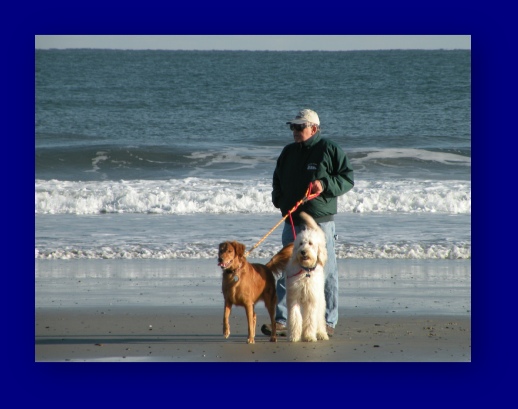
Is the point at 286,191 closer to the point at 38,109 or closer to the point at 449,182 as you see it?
the point at 449,182

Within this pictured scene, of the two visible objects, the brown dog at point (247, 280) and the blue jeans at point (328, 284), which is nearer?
the brown dog at point (247, 280)

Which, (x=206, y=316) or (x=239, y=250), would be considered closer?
(x=239, y=250)

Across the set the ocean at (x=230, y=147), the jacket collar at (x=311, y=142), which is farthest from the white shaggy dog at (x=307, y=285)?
the ocean at (x=230, y=147)

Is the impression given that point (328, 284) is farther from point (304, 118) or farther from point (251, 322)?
point (304, 118)

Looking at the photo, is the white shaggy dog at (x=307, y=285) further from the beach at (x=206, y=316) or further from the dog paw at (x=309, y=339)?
the beach at (x=206, y=316)

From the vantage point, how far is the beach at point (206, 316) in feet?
21.5

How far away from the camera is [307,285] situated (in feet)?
22.0

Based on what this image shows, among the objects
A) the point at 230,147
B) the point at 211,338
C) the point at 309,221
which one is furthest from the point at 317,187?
the point at 230,147

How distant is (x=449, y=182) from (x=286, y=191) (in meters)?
11.3

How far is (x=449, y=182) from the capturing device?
17812mm

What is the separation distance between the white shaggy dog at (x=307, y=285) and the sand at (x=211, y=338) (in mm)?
147

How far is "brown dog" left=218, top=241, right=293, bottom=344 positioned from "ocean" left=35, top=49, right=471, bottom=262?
9.73 feet

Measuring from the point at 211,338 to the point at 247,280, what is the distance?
0.78m

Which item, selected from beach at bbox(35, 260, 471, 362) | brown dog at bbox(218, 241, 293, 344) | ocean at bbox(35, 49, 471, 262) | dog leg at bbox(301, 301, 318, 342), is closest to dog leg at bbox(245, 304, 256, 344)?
brown dog at bbox(218, 241, 293, 344)
